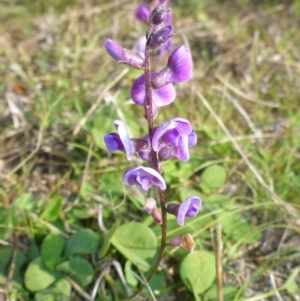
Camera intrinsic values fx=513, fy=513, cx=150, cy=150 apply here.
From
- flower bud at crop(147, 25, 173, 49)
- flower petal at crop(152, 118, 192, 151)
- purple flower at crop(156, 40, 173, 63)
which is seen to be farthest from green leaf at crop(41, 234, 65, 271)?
purple flower at crop(156, 40, 173, 63)

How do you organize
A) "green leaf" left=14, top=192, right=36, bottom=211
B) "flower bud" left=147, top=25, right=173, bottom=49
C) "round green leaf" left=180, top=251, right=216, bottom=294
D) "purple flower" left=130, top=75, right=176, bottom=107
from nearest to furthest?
1. "flower bud" left=147, top=25, right=173, bottom=49
2. "purple flower" left=130, top=75, right=176, bottom=107
3. "round green leaf" left=180, top=251, right=216, bottom=294
4. "green leaf" left=14, top=192, right=36, bottom=211

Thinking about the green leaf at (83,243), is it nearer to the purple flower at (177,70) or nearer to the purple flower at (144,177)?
the purple flower at (144,177)

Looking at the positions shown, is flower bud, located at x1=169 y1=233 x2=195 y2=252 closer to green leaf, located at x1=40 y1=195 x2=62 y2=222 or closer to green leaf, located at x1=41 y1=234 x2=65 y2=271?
green leaf, located at x1=41 y1=234 x2=65 y2=271

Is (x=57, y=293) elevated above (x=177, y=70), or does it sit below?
below

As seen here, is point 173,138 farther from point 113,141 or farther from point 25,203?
point 25,203

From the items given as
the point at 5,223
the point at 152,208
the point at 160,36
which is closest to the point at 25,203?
the point at 5,223

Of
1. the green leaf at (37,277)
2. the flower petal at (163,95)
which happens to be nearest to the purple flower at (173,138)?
the flower petal at (163,95)

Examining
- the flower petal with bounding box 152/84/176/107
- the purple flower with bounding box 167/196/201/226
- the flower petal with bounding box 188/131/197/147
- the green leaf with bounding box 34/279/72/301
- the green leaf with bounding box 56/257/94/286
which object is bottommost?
the green leaf with bounding box 34/279/72/301
